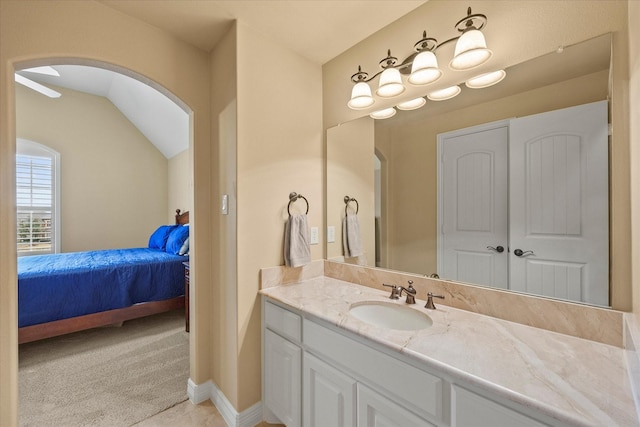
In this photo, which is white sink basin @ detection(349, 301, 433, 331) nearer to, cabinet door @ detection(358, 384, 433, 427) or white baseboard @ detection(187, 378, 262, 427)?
cabinet door @ detection(358, 384, 433, 427)

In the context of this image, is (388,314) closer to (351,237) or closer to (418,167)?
(351,237)

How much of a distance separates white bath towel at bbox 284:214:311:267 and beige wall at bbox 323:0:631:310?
924 millimetres

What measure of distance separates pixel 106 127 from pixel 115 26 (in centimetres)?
431

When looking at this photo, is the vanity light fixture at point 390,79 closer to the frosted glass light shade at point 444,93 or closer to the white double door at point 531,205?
the frosted glass light shade at point 444,93

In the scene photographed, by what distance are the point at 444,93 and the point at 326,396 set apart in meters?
1.64

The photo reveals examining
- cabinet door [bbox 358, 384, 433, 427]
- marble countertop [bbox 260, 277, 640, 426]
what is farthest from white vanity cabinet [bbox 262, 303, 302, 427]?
cabinet door [bbox 358, 384, 433, 427]

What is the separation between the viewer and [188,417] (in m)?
1.72

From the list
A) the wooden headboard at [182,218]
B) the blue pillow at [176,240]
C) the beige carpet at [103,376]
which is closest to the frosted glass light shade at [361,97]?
the beige carpet at [103,376]

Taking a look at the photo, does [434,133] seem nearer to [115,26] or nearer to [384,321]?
[384,321]

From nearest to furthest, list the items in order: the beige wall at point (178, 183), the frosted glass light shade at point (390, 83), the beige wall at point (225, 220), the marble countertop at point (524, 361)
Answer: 1. the marble countertop at point (524, 361)
2. the frosted glass light shade at point (390, 83)
3. the beige wall at point (225, 220)
4. the beige wall at point (178, 183)

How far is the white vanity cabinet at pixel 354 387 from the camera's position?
2.59ft

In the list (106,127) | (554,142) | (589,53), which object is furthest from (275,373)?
(106,127)

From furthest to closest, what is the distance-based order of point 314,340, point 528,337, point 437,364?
point 314,340, point 528,337, point 437,364

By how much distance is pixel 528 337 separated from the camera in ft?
3.26
